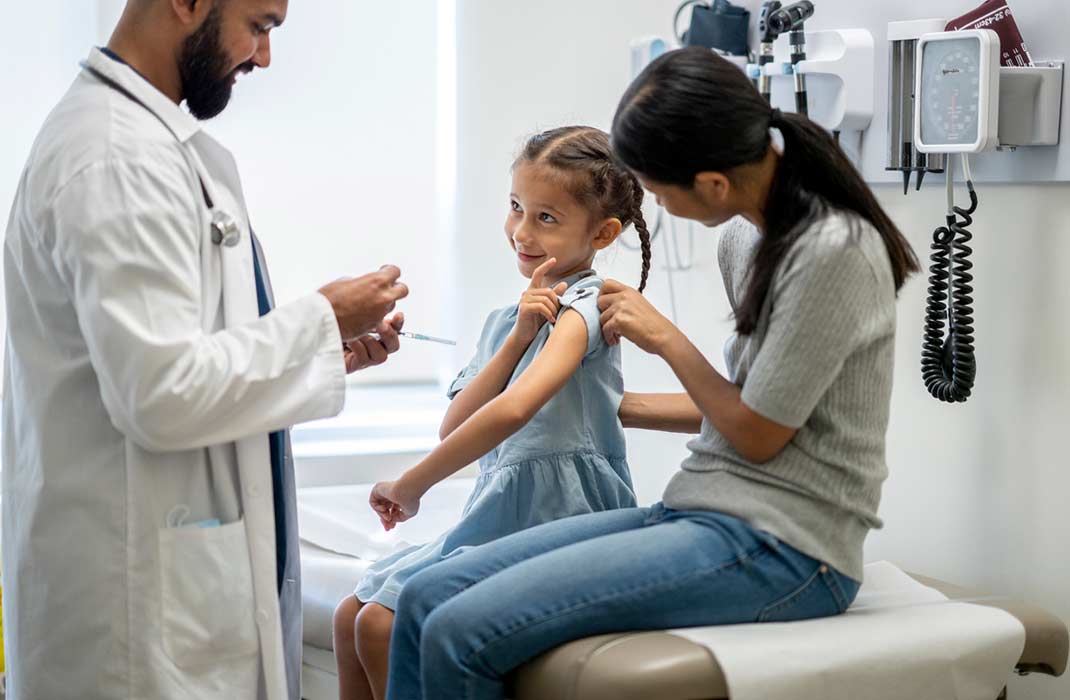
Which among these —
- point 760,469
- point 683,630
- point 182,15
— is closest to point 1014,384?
point 760,469

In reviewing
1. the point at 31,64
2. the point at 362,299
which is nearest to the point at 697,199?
Answer: the point at 362,299

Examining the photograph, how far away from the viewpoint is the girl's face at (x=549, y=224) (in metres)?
1.82

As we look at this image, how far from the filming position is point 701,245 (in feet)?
9.00

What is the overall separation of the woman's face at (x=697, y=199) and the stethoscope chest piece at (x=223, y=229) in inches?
19.4

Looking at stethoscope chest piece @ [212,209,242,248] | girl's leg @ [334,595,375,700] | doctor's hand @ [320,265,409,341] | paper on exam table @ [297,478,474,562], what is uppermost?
stethoscope chest piece @ [212,209,242,248]

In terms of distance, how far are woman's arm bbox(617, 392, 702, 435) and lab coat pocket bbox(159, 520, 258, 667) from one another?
1.98 feet

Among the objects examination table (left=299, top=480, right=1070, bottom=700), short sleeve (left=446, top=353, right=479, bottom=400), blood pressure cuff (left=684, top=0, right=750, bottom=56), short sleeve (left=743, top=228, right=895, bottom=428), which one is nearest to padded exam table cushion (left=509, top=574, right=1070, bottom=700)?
examination table (left=299, top=480, right=1070, bottom=700)

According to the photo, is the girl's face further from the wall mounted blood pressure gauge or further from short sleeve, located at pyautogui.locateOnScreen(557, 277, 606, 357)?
the wall mounted blood pressure gauge

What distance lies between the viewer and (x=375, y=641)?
178 centimetres

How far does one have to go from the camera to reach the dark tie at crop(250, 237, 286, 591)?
1636 mm

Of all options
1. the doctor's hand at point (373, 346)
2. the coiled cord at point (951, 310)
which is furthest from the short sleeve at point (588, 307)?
the coiled cord at point (951, 310)

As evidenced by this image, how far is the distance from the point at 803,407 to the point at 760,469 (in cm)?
11

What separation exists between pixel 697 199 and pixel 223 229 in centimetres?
57

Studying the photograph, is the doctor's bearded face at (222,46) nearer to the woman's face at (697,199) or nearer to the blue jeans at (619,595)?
the woman's face at (697,199)
